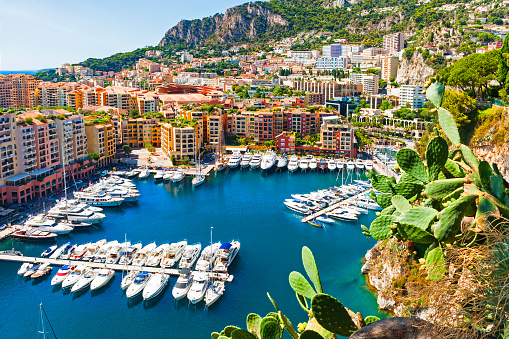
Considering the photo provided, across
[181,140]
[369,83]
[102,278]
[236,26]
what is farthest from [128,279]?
[236,26]

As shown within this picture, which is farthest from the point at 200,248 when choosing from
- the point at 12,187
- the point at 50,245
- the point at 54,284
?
the point at 12,187

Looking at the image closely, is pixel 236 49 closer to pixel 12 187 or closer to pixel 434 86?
pixel 12 187

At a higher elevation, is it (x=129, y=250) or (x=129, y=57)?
(x=129, y=57)

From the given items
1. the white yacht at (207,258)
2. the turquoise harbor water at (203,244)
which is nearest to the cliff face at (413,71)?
the turquoise harbor water at (203,244)

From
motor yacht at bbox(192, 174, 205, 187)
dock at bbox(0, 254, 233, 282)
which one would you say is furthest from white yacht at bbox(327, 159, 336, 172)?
dock at bbox(0, 254, 233, 282)

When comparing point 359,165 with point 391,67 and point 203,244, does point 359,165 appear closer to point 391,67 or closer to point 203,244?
point 203,244

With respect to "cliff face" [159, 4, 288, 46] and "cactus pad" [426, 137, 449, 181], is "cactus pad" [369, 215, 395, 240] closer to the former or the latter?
"cactus pad" [426, 137, 449, 181]
